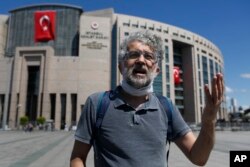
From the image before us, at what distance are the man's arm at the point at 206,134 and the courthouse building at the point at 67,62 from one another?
190 feet

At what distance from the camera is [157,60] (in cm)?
206

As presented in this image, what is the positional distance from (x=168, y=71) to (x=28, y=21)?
40.3 meters

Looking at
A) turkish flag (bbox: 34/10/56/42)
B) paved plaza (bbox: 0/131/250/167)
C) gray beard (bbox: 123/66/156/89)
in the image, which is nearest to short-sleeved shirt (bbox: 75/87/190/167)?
gray beard (bbox: 123/66/156/89)

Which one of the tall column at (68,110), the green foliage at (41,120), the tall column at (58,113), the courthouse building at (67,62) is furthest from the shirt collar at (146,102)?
the tall column at (58,113)

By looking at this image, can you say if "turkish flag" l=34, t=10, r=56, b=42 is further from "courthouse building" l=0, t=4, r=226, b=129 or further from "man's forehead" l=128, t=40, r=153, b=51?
"man's forehead" l=128, t=40, r=153, b=51

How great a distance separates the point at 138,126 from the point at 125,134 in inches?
4.0

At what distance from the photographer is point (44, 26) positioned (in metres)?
67.8

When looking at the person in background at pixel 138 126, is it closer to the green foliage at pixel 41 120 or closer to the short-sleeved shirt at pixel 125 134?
the short-sleeved shirt at pixel 125 134

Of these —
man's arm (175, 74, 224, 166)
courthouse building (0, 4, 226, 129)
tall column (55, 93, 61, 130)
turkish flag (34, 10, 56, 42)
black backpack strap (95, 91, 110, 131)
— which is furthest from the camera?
turkish flag (34, 10, 56, 42)

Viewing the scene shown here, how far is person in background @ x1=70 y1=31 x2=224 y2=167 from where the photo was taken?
1723 mm

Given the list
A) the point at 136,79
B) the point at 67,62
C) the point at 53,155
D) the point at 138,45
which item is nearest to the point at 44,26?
the point at 67,62

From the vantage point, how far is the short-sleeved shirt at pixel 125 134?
173 cm

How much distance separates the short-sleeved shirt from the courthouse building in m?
57.8

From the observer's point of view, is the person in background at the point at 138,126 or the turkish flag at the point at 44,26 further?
the turkish flag at the point at 44,26
